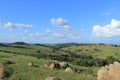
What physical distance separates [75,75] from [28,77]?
37.8ft

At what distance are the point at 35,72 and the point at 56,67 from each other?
11.9 metres

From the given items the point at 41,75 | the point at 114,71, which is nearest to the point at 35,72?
the point at 41,75

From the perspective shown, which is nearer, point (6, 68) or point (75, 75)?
point (75, 75)

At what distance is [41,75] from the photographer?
66.0 metres

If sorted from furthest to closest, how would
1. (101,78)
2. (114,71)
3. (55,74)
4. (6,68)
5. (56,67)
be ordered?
(56,67), (6,68), (55,74), (101,78), (114,71)

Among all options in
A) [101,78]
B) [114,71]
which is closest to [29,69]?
[101,78]

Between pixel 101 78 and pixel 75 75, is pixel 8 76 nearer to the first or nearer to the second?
pixel 75 75

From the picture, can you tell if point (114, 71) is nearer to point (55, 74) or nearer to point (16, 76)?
point (55, 74)

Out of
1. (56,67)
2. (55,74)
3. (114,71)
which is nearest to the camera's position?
(114,71)

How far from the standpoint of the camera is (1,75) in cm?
6775

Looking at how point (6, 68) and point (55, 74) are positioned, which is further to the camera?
point (6, 68)

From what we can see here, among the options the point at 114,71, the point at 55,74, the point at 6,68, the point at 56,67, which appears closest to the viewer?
the point at 114,71

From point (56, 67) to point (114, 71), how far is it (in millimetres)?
32901

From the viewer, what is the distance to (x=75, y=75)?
215 ft
